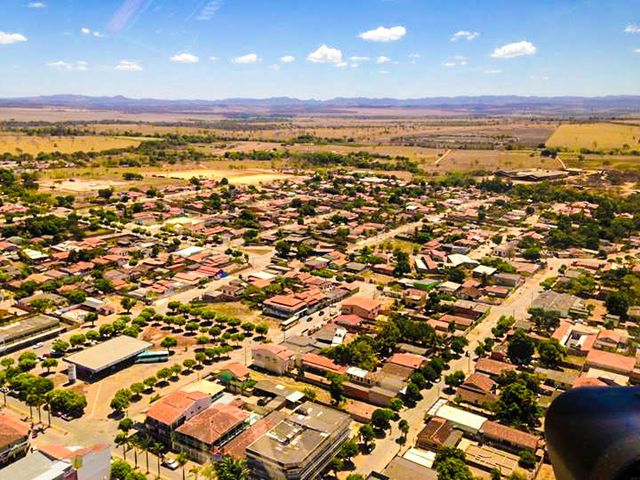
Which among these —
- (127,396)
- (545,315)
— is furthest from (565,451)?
(545,315)

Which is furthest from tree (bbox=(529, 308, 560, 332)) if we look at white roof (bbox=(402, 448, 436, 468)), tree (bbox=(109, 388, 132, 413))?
tree (bbox=(109, 388, 132, 413))

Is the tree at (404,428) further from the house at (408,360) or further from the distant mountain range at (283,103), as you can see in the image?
the distant mountain range at (283,103)

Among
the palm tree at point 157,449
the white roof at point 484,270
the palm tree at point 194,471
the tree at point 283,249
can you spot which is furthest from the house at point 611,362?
the tree at point 283,249

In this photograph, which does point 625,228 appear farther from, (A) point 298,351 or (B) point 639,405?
(B) point 639,405

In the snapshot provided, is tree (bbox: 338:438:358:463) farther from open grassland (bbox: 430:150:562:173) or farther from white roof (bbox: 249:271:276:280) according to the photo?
open grassland (bbox: 430:150:562:173)

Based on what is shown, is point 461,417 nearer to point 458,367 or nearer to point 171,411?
point 458,367
